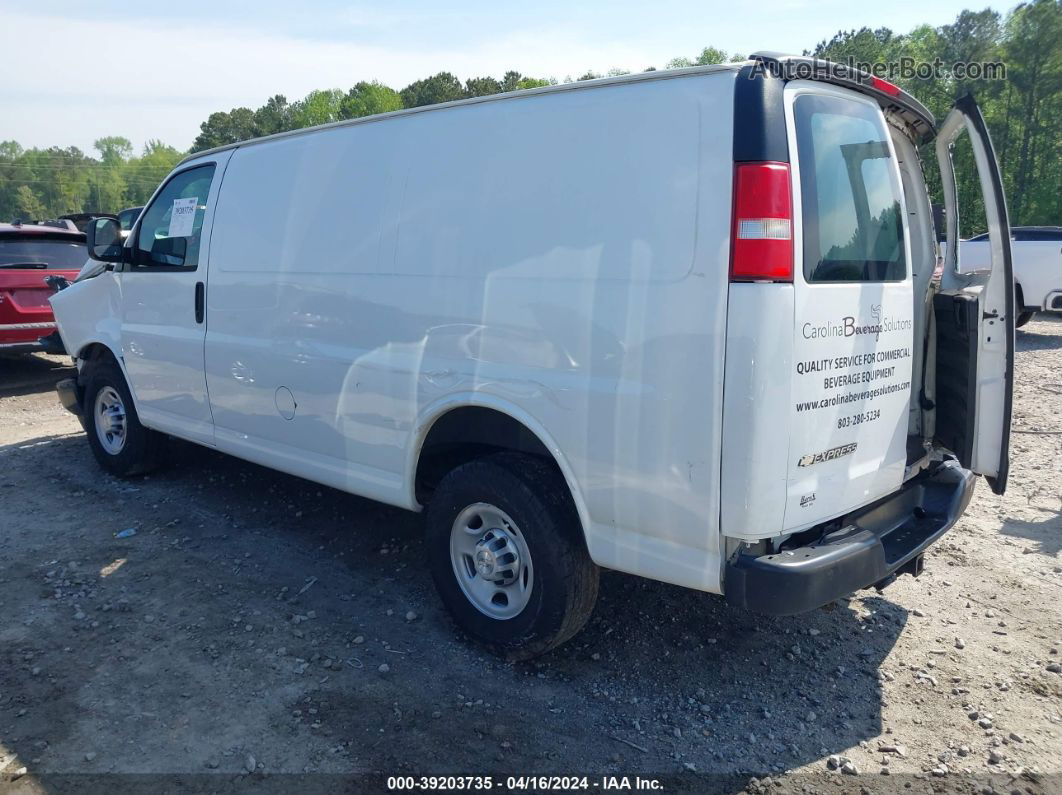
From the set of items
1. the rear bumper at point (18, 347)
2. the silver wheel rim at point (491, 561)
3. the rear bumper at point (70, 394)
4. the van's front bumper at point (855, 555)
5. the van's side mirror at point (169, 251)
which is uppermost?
the van's side mirror at point (169, 251)

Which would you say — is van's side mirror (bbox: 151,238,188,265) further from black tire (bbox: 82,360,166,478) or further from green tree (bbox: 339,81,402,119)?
green tree (bbox: 339,81,402,119)

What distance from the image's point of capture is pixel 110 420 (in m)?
6.12

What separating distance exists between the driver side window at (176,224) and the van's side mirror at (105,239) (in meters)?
0.13

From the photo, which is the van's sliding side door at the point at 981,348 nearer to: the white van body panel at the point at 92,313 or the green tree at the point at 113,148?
the white van body panel at the point at 92,313

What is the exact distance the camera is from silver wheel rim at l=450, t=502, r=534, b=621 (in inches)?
138

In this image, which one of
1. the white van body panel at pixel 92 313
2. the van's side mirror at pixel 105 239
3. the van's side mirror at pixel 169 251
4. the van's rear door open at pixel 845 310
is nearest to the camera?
the van's rear door open at pixel 845 310

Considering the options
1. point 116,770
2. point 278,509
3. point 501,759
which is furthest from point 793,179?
point 278,509

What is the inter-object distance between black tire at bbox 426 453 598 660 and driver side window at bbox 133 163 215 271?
2594mm

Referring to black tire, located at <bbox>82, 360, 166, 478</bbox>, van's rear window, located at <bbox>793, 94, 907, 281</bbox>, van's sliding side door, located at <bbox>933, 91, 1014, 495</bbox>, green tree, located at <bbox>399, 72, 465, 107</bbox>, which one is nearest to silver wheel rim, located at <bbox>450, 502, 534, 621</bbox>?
van's rear window, located at <bbox>793, 94, 907, 281</bbox>

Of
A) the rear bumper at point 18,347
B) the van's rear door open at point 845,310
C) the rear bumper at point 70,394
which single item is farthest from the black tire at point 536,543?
the rear bumper at point 18,347

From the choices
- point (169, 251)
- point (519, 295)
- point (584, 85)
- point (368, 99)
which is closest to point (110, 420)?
point (169, 251)

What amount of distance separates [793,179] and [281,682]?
9.29 feet

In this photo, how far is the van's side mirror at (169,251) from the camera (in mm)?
5117

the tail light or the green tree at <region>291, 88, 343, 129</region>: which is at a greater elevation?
the green tree at <region>291, 88, 343, 129</region>
